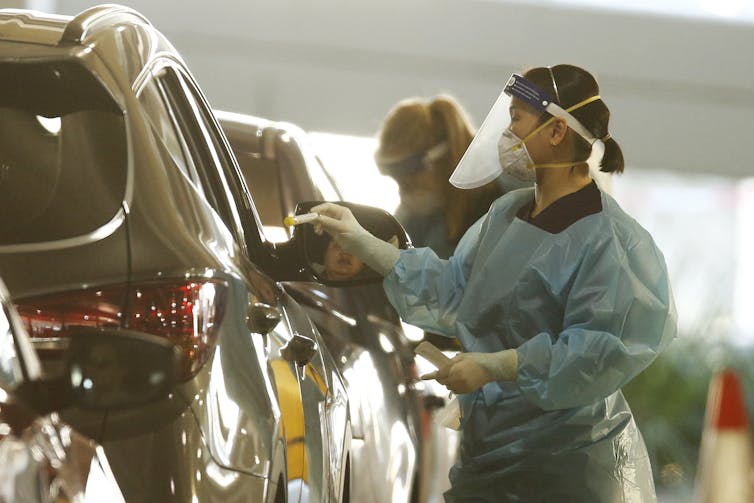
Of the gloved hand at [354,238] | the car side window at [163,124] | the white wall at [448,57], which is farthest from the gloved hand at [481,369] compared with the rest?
the white wall at [448,57]

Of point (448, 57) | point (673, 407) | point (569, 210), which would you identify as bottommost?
point (673, 407)

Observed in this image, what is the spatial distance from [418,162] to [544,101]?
118 cm

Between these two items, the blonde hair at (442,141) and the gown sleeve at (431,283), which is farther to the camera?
the blonde hair at (442,141)

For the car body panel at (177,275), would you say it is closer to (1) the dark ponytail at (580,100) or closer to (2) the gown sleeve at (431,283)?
(2) the gown sleeve at (431,283)

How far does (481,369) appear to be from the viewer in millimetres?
3797

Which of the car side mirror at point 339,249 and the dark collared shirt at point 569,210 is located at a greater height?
the dark collared shirt at point 569,210

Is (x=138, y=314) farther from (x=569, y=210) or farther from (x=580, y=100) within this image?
(x=580, y=100)

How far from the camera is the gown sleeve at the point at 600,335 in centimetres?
372

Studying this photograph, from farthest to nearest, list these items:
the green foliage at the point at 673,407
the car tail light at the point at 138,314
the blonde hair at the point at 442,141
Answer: the green foliage at the point at 673,407
the blonde hair at the point at 442,141
the car tail light at the point at 138,314

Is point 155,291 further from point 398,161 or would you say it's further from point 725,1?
point 725,1

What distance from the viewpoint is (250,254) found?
3697 millimetres

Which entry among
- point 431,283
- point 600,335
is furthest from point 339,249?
point 600,335

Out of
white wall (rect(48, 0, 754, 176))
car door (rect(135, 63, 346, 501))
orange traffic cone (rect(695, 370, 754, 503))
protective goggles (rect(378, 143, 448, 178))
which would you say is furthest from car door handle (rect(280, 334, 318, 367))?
white wall (rect(48, 0, 754, 176))

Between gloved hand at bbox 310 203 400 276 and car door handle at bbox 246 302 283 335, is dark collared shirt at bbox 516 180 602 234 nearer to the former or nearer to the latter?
gloved hand at bbox 310 203 400 276
